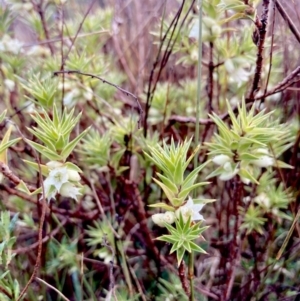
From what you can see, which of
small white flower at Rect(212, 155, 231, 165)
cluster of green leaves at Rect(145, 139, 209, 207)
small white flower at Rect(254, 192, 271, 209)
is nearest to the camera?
cluster of green leaves at Rect(145, 139, 209, 207)

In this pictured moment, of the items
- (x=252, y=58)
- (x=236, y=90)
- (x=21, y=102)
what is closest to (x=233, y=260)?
(x=252, y=58)

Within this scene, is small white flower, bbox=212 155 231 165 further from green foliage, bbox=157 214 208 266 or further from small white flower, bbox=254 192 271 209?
small white flower, bbox=254 192 271 209

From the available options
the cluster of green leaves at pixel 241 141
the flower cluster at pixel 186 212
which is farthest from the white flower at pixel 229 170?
the flower cluster at pixel 186 212

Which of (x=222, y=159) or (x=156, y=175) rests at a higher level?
(x=222, y=159)

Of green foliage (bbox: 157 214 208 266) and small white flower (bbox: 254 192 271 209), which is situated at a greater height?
green foliage (bbox: 157 214 208 266)

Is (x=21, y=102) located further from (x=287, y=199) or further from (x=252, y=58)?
(x=287, y=199)

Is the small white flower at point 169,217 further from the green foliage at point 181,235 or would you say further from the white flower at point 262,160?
the white flower at point 262,160

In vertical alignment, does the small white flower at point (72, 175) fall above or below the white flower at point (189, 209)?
above

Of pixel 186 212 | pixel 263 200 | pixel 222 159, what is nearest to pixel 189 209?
pixel 186 212

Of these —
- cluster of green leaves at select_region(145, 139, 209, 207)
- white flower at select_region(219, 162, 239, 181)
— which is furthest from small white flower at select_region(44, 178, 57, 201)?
white flower at select_region(219, 162, 239, 181)

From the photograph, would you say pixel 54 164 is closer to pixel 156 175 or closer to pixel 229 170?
pixel 229 170

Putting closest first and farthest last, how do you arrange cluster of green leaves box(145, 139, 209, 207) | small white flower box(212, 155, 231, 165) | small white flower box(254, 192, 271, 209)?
cluster of green leaves box(145, 139, 209, 207), small white flower box(212, 155, 231, 165), small white flower box(254, 192, 271, 209)

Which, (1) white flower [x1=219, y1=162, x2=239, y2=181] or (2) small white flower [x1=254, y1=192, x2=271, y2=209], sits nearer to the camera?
(1) white flower [x1=219, y1=162, x2=239, y2=181]
